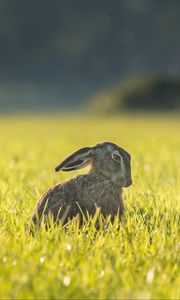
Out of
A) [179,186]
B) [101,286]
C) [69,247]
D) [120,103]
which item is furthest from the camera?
[120,103]

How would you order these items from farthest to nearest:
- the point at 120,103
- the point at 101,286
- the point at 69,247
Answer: the point at 120,103 → the point at 69,247 → the point at 101,286

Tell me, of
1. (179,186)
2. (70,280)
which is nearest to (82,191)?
(70,280)

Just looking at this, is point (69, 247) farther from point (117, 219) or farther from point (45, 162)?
point (45, 162)

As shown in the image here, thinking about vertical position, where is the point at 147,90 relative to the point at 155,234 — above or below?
above

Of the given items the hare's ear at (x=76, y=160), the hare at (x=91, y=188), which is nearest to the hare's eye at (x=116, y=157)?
the hare at (x=91, y=188)

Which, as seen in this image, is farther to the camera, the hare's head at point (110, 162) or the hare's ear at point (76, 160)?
the hare's head at point (110, 162)

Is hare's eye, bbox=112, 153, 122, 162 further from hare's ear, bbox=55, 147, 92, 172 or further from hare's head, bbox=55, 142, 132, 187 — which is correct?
hare's ear, bbox=55, 147, 92, 172

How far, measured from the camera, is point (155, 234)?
16.6 ft

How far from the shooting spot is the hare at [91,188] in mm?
5086

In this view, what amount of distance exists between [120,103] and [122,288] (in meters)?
103

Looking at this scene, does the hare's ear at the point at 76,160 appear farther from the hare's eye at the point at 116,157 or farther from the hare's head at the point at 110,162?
the hare's eye at the point at 116,157

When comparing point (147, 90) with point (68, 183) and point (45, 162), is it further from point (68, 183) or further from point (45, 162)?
point (68, 183)

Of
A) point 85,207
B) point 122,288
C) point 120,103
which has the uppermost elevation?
point 120,103

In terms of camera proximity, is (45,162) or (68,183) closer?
(68,183)
